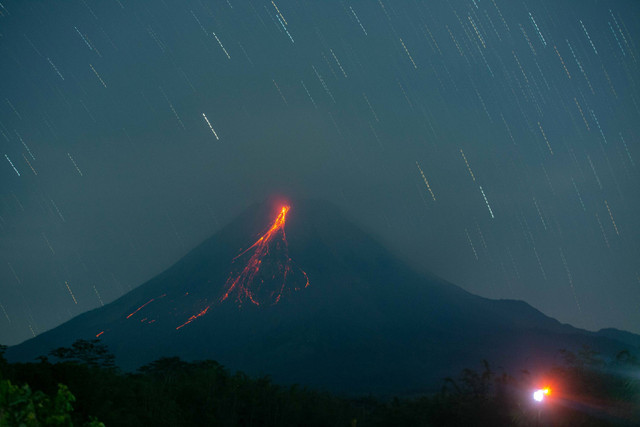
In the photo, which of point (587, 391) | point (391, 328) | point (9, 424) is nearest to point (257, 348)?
point (391, 328)

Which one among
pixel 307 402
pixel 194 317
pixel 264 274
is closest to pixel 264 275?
pixel 264 274

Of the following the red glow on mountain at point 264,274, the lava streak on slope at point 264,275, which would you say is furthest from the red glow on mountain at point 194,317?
the red glow on mountain at point 264,274

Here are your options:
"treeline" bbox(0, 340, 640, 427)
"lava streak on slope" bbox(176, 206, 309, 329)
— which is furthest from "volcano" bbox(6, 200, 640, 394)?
"treeline" bbox(0, 340, 640, 427)

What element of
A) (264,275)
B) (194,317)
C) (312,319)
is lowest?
(312,319)

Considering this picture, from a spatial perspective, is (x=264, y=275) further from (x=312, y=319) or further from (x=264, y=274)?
(x=312, y=319)

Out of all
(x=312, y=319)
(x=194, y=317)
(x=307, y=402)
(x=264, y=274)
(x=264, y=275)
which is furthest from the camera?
(x=264, y=274)

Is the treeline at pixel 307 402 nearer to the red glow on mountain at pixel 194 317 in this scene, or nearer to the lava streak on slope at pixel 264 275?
the red glow on mountain at pixel 194 317

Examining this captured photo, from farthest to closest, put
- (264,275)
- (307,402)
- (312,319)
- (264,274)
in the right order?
(264,274) < (264,275) < (312,319) < (307,402)
